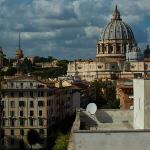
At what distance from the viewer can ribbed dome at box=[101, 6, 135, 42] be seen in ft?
472

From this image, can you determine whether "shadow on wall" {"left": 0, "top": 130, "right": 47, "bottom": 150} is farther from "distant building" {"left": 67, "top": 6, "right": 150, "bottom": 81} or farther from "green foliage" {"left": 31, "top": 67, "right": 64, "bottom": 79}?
"green foliage" {"left": 31, "top": 67, "right": 64, "bottom": 79}

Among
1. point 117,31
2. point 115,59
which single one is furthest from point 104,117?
point 117,31

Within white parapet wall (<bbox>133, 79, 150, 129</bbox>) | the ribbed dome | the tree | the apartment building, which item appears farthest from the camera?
the ribbed dome

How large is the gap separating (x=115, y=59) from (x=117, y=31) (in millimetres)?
8785

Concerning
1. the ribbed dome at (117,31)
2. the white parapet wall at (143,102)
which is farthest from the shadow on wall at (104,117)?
the ribbed dome at (117,31)

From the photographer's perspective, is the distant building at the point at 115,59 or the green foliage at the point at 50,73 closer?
the distant building at the point at 115,59

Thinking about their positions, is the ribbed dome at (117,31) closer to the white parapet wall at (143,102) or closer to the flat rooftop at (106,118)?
the flat rooftop at (106,118)

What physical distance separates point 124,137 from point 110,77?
11524 centimetres

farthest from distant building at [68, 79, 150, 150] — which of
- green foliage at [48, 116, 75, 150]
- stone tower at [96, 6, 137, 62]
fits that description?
stone tower at [96, 6, 137, 62]

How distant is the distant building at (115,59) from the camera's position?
128500mm

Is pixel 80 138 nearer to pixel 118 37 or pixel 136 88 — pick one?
pixel 136 88

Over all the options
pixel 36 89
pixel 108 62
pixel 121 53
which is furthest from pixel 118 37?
pixel 36 89

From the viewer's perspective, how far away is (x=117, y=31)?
14450 cm

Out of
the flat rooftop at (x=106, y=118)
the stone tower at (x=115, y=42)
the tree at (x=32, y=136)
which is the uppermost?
the stone tower at (x=115, y=42)
